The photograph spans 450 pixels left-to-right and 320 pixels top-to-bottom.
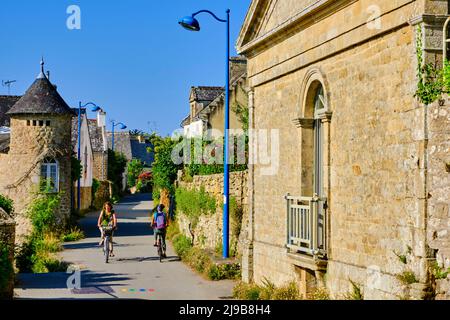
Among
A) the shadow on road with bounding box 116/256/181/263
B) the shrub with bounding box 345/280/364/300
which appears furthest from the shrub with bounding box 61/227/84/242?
the shrub with bounding box 345/280/364/300

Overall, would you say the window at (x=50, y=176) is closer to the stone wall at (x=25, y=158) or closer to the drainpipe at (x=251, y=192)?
the stone wall at (x=25, y=158)

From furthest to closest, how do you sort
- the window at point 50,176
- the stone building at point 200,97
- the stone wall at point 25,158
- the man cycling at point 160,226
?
the stone building at point 200,97, the window at point 50,176, the stone wall at point 25,158, the man cycling at point 160,226

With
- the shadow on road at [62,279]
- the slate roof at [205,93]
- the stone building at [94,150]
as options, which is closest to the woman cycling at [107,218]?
the shadow on road at [62,279]

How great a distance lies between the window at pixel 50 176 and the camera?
3222 cm

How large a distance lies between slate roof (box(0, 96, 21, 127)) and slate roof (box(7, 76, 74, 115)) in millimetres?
12833

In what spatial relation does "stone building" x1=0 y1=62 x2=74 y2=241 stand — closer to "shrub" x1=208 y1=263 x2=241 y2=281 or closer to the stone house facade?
"shrub" x1=208 y1=263 x2=241 y2=281

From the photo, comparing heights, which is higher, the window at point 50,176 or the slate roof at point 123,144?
the slate roof at point 123,144

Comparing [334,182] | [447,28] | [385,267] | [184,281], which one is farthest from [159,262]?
[447,28]

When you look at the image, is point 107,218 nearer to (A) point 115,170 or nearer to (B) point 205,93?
(B) point 205,93

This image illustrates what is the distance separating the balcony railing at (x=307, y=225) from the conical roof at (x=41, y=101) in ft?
61.7

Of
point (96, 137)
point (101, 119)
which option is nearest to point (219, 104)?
point (96, 137)

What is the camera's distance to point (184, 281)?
1845 cm

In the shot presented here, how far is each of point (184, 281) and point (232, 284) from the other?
110 cm
